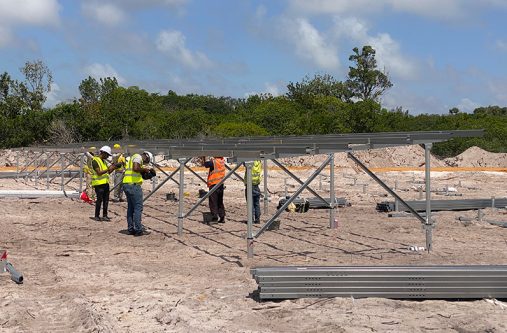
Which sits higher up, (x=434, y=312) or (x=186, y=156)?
(x=186, y=156)

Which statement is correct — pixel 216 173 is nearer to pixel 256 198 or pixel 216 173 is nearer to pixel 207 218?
pixel 256 198

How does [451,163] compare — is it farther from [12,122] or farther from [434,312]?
[434,312]

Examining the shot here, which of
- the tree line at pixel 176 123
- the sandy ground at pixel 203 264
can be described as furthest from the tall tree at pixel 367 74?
the sandy ground at pixel 203 264

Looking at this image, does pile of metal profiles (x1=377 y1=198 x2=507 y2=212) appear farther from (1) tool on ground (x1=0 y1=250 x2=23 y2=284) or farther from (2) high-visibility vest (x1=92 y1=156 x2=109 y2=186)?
(1) tool on ground (x1=0 y1=250 x2=23 y2=284)

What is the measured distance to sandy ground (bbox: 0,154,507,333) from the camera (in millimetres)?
6801

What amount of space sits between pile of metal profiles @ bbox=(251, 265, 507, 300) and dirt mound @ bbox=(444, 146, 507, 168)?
94.5 feet

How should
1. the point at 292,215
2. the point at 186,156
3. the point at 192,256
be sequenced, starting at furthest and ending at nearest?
1. the point at 292,215
2. the point at 186,156
3. the point at 192,256

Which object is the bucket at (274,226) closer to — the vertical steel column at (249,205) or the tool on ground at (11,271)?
the vertical steel column at (249,205)

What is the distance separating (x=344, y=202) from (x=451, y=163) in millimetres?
20078

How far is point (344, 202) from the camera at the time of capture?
17688mm

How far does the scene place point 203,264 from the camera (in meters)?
9.92

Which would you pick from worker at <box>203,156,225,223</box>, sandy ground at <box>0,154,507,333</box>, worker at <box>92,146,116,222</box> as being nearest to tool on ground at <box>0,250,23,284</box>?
sandy ground at <box>0,154,507,333</box>

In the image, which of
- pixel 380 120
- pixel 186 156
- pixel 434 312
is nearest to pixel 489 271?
pixel 434 312

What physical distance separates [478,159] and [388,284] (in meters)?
29.7
